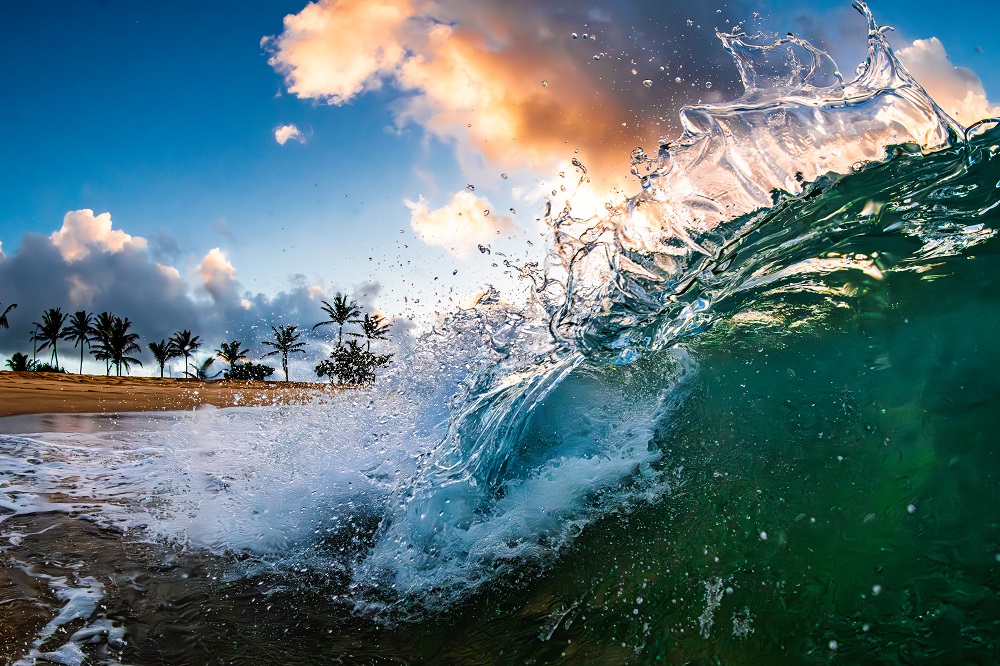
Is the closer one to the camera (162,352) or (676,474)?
(676,474)

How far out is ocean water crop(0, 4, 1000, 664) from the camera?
221cm

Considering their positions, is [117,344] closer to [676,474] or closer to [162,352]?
[162,352]

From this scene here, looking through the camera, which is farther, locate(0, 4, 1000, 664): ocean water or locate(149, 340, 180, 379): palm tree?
locate(149, 340, 180, 379): palm tree

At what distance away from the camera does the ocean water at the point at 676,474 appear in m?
2.21

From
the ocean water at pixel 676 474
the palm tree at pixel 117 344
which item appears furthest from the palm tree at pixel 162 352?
the ocean water at pixel 676 474

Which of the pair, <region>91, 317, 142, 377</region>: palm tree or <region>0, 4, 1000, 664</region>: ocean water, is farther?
<region>91, 317, 142, 377</region>: palm tree

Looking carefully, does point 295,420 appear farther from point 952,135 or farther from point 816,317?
point 952,135

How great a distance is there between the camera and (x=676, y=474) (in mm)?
2949

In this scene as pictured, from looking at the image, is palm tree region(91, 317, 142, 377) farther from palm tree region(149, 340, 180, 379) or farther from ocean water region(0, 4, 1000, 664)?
ocean water region(0, 4, 1000, 664)

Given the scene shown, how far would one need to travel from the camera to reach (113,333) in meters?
57.7

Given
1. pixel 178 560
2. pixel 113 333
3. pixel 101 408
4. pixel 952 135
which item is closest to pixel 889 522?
pixel 952 135

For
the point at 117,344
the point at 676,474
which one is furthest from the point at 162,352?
the point at 676,474

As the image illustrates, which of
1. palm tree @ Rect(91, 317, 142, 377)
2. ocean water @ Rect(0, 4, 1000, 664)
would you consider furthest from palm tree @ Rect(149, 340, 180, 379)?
ocean water @ Rect(0, 4, 1000, 664)

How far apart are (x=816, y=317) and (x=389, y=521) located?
9.13 ft
